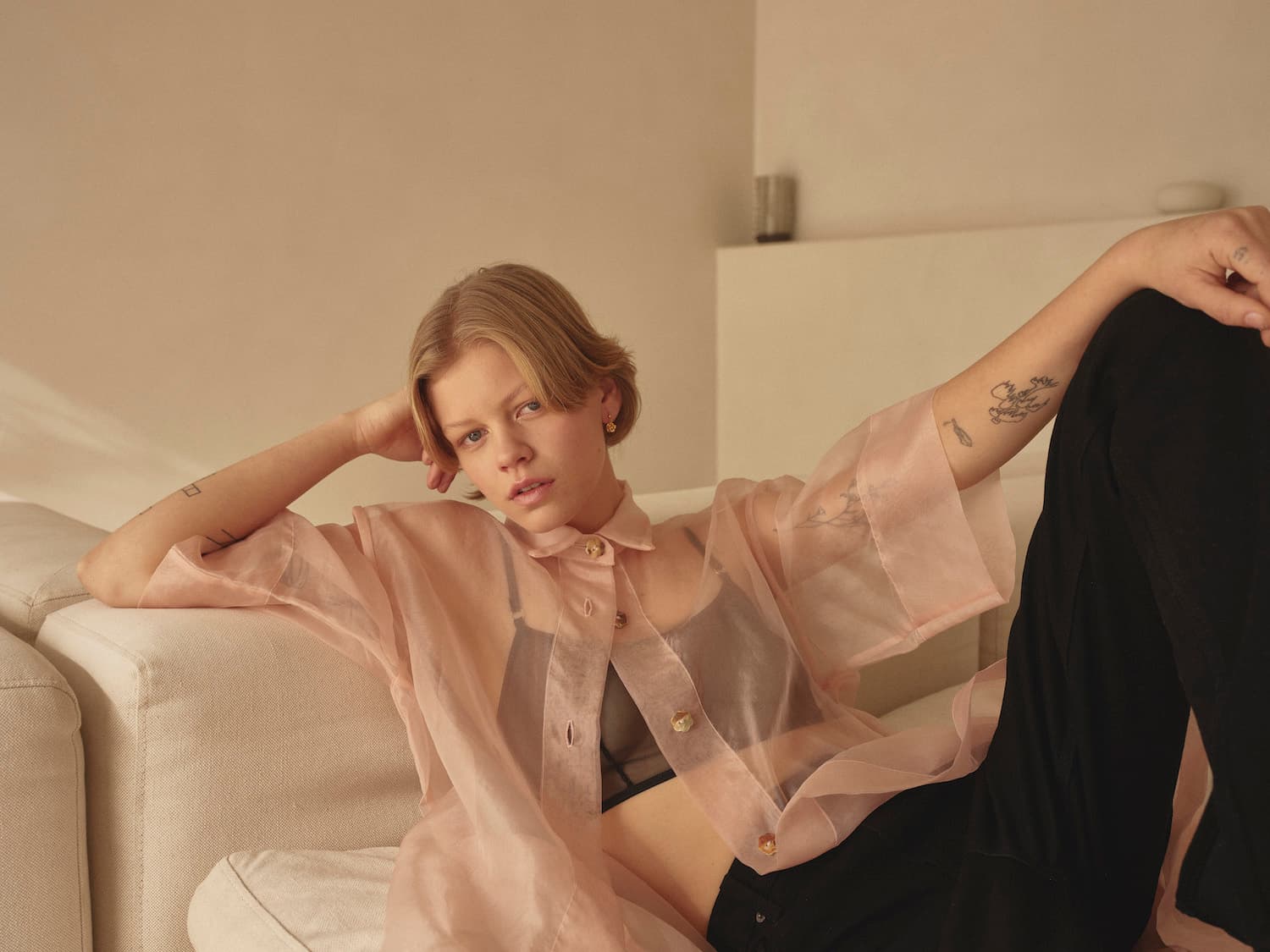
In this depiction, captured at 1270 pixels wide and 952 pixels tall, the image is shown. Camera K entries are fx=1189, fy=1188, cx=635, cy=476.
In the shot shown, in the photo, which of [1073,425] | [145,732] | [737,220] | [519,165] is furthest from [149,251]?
[1073,425]

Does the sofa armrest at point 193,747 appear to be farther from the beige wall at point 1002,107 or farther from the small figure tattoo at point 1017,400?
the beige wall at point 1002,107

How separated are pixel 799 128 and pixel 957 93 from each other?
628 millimetres

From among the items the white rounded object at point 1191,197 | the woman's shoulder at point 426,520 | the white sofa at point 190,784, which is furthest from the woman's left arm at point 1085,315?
the white rounded object at point 1191,197

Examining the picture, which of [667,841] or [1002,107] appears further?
[1002,107]

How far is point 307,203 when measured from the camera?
2910 mm

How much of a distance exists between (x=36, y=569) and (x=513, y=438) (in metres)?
0.68

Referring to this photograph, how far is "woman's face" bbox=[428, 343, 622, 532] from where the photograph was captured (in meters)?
1.25

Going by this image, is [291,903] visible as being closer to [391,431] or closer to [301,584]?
[301,584]

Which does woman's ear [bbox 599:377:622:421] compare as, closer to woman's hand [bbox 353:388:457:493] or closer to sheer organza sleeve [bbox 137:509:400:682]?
woman's hand [bbox 353:388:457:493]

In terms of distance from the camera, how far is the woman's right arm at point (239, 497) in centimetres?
130

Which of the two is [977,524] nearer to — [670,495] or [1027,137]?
[670,495]

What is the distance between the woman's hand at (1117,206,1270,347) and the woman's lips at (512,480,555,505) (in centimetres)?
61

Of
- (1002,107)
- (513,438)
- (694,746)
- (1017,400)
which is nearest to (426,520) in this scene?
(513,438)

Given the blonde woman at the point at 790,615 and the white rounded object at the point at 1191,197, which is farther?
the white rounded object at the point at 1191,197
